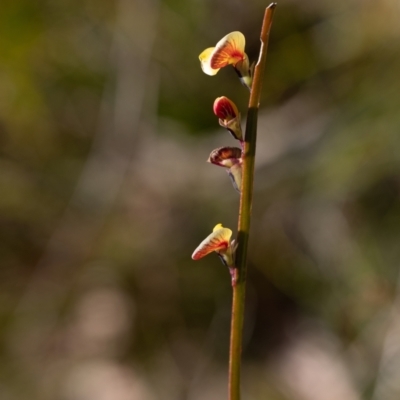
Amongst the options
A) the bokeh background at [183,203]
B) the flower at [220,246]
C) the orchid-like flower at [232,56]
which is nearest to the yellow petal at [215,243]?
the flower at [220,246]

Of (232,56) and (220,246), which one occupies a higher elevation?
(232,56)

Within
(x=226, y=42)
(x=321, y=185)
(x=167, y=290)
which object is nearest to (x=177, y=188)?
(x=167, y=290)

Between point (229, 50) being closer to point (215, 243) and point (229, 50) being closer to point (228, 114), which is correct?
point (228, 114)

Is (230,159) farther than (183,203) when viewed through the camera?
No

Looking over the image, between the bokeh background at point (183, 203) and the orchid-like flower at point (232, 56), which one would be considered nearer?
the orchid-like flower at point (232, 56)

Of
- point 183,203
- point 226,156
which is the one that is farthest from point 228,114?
point 183,203

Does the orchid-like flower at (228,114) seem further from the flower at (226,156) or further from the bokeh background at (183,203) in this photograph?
the bokeh background at (183,203)
